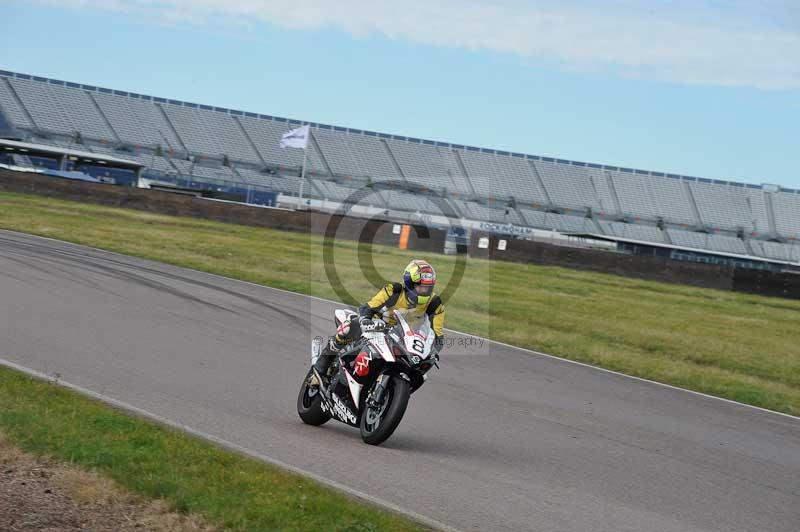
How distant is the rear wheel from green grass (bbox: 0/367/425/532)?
174 centimetres

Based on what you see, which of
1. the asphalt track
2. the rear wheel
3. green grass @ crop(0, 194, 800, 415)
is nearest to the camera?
the asphalt track

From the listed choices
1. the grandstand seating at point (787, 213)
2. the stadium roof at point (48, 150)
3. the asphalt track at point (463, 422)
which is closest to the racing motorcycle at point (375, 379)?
the asphalt track at point (463, 422)

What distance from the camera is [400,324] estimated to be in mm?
8562

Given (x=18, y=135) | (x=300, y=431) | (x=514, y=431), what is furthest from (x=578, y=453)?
(x=18, y=135)

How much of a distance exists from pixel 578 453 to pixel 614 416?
266 cm

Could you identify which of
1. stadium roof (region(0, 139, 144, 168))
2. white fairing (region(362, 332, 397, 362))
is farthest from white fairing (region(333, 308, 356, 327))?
stadium roof (region(0, 139, 144, 168))

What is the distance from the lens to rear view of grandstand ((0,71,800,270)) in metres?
68.2

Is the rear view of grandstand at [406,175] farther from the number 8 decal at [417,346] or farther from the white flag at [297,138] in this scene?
the number 8 decal at [417,346]

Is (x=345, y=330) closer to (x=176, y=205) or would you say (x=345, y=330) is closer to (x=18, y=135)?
→ (x=176, y=205)

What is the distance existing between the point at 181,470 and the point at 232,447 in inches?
38.3

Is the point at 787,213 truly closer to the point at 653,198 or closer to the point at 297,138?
the point at 653,198

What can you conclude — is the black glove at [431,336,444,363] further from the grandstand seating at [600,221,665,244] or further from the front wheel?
the grandstand seating at [600,221,665,244]

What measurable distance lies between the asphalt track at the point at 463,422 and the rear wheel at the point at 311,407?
0.68 feet

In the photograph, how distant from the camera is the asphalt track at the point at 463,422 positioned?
7309 millimetres
